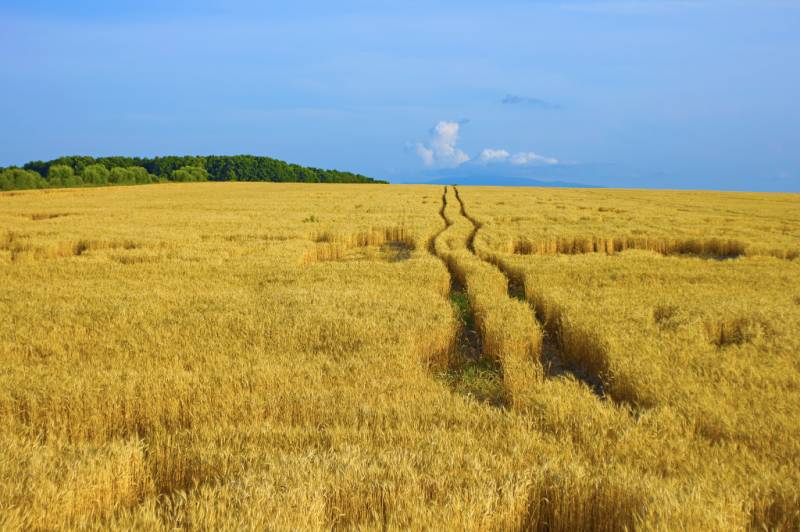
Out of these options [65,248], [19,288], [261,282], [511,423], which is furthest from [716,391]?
[65,248]

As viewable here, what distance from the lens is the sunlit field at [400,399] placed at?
352 centimetres

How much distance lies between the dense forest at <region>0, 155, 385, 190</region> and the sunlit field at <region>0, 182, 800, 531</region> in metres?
89.9

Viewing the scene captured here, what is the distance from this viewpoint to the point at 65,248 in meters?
18.1

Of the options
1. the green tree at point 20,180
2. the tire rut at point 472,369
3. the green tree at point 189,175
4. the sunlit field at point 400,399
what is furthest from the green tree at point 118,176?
the tire rut at point 472,369

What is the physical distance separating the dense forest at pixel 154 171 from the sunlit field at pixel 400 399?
8987 centimetres

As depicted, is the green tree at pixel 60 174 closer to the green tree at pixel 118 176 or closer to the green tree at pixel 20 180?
the green tree at pixel 20 180

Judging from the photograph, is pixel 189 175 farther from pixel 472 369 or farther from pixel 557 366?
pixel 472 369

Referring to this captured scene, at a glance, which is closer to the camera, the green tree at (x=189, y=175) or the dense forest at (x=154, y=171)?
the dense forest at (x=154, y=171)

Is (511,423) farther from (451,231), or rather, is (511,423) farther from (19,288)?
(451,231)

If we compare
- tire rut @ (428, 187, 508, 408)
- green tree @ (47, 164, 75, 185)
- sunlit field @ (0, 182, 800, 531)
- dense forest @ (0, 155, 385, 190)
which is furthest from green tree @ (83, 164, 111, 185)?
tire rut @ (428, 187, 508, 408)

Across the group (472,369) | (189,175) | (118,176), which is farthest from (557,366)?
(189,175)

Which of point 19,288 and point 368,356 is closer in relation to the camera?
point 368,356

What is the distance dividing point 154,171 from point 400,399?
126m

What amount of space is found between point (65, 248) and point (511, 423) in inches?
706
